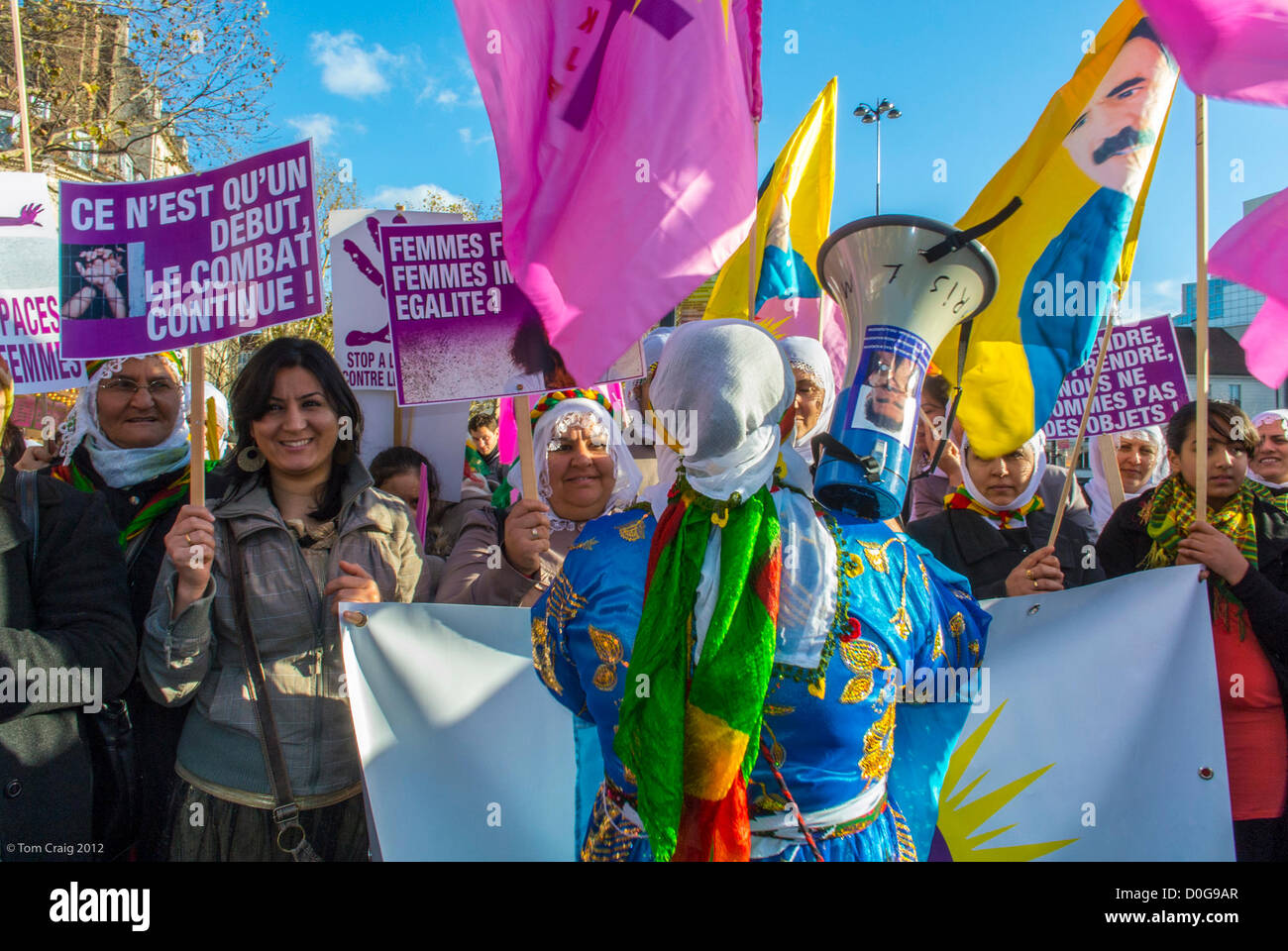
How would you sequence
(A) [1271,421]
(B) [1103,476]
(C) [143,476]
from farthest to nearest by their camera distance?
1. (B) [1103,476]
2. (A) [1271,421]
3. (C) [143,476]

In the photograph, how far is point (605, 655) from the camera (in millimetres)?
1726

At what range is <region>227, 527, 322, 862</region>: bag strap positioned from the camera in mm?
2248

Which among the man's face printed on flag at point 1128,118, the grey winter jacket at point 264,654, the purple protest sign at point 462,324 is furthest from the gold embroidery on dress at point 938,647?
the man's face printed on flag at point 1128,118

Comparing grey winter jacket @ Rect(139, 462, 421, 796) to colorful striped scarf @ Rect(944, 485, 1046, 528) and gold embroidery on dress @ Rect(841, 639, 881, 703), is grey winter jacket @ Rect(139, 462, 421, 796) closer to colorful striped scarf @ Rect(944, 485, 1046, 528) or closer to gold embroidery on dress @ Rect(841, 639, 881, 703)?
gold embroidery on dress @ Rect(841, 639, 881, 703)

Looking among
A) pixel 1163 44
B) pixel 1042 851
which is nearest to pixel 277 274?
pixel 1163 44

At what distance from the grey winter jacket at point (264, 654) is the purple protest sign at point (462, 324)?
482 millimetres

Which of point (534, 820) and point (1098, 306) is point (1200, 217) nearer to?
point (1098, 306)

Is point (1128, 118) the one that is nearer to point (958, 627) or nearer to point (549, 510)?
point (958, 627)

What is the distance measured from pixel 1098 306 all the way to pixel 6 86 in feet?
34.8

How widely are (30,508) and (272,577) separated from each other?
58 centimetres

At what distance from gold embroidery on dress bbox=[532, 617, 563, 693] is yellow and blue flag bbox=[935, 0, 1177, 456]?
1.72m

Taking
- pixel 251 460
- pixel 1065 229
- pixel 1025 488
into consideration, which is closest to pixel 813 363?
pixel 1065 229

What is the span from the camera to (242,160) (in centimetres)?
265

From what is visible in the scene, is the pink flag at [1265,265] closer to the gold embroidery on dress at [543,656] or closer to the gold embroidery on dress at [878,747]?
the gold embroidery on dress at [878,747]
